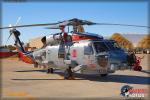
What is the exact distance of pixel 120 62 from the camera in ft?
49.1

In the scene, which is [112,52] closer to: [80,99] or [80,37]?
[80,37]

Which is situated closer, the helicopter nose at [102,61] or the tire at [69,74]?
the helicopter nose at [102,61]

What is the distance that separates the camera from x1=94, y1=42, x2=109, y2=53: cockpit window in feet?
51.2

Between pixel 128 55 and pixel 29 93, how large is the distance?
20.1 feet

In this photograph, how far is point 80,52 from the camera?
1661 centimetres

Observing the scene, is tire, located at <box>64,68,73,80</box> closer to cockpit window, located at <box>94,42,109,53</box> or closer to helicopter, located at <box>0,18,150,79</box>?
helicopter, located at <box>0,18,150,79</box>

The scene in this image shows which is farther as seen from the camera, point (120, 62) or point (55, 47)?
point (55, 47)

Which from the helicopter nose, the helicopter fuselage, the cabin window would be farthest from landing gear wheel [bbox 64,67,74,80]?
the helicopter nose

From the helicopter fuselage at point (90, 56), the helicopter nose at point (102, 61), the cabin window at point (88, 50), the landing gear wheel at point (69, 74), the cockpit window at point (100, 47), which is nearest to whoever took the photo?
the helicopter fuselage at point (90, 56)

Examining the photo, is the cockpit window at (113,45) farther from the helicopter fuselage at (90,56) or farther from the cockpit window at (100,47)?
the cockpit window at (100,47)

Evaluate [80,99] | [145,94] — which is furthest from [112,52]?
[80,99]

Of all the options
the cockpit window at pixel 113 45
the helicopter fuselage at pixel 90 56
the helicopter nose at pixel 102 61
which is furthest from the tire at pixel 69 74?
the cockpit window at pixel 113 45

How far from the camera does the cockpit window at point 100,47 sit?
51.2 ft

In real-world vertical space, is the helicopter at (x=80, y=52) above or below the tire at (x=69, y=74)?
above
